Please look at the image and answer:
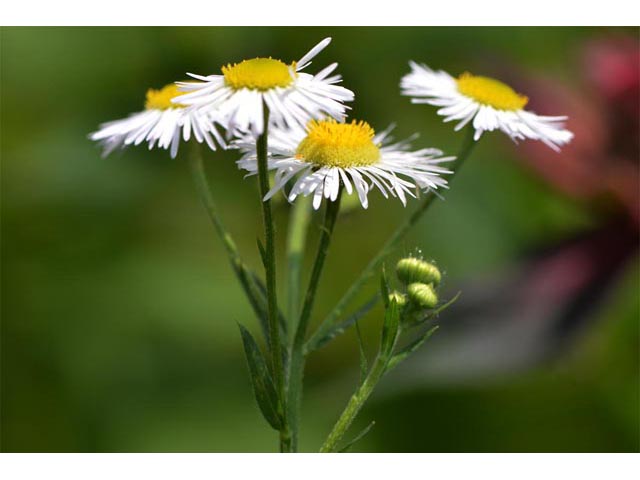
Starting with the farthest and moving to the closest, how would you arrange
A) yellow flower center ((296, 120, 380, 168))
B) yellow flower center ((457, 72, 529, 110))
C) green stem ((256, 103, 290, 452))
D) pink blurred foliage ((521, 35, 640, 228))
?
pink blurred foliage ((521, 35, 640, 228)) < yellow flower center ((457, 72, 529, 110)) < yellow flower center ((296, 120, 380, 168)) < green stem ((256, 103, 290, 452))

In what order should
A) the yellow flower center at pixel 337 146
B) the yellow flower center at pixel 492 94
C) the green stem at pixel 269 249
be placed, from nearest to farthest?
the green stem at pixel 269 249 < the yellow flower center at pixel 337 146 < the yellow flower center at pixel 492 94

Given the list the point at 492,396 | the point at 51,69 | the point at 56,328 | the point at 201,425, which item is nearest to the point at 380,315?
the point at 492,396

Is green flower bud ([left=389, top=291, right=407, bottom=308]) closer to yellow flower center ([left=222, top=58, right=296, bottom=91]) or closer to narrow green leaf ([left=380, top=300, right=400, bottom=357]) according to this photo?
narrow green leaf ([left=380, top=300, right=400, bottom=357])

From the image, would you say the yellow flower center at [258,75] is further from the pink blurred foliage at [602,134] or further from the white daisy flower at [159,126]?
the pink blurred foliage at [602,134]

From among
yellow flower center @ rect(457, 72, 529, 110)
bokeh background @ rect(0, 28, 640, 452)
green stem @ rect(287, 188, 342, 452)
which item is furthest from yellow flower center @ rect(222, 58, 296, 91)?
bokeh background @ rect(0, 28, 640, 452)

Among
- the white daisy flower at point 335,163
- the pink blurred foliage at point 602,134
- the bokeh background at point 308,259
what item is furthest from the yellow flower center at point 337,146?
the pink blurred foliage at point 602,134
